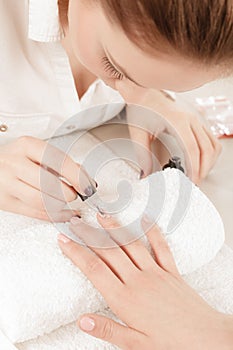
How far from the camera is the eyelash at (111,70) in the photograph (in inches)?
25.3

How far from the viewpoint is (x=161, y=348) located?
0.64 meters

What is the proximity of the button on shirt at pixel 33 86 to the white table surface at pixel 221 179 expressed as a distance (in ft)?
0.09

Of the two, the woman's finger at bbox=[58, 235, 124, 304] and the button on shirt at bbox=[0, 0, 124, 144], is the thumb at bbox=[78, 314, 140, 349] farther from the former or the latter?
the button on shirt at bbox=[0, 0, 124, 144]

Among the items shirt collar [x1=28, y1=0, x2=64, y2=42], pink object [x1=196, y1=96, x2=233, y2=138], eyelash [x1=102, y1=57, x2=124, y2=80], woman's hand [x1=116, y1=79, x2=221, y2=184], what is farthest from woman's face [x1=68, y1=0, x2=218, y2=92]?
pink object [x1=196, y1=96, x2=233, y2=138]

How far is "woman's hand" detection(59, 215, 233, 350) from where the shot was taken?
64 centimetres

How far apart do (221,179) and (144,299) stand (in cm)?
32

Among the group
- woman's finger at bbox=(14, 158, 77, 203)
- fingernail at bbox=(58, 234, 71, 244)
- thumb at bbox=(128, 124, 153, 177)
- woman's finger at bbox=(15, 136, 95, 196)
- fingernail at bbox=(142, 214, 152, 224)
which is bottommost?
thumb at bbox=(128, 124, 153, 177)

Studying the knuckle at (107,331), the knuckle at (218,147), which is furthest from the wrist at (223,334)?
the knuckle at (218,147)

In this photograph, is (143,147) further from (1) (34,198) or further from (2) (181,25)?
(2) (181,25)

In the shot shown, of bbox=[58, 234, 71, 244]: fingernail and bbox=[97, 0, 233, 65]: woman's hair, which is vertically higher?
bbox=[97, 0, 233, 65]: woman's hair

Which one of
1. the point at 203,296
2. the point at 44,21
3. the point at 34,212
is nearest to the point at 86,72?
the point at 44,21

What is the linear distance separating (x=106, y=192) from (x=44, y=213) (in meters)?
0.09

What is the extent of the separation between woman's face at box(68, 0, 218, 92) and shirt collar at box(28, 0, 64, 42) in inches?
4.9

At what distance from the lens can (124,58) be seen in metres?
0.59
